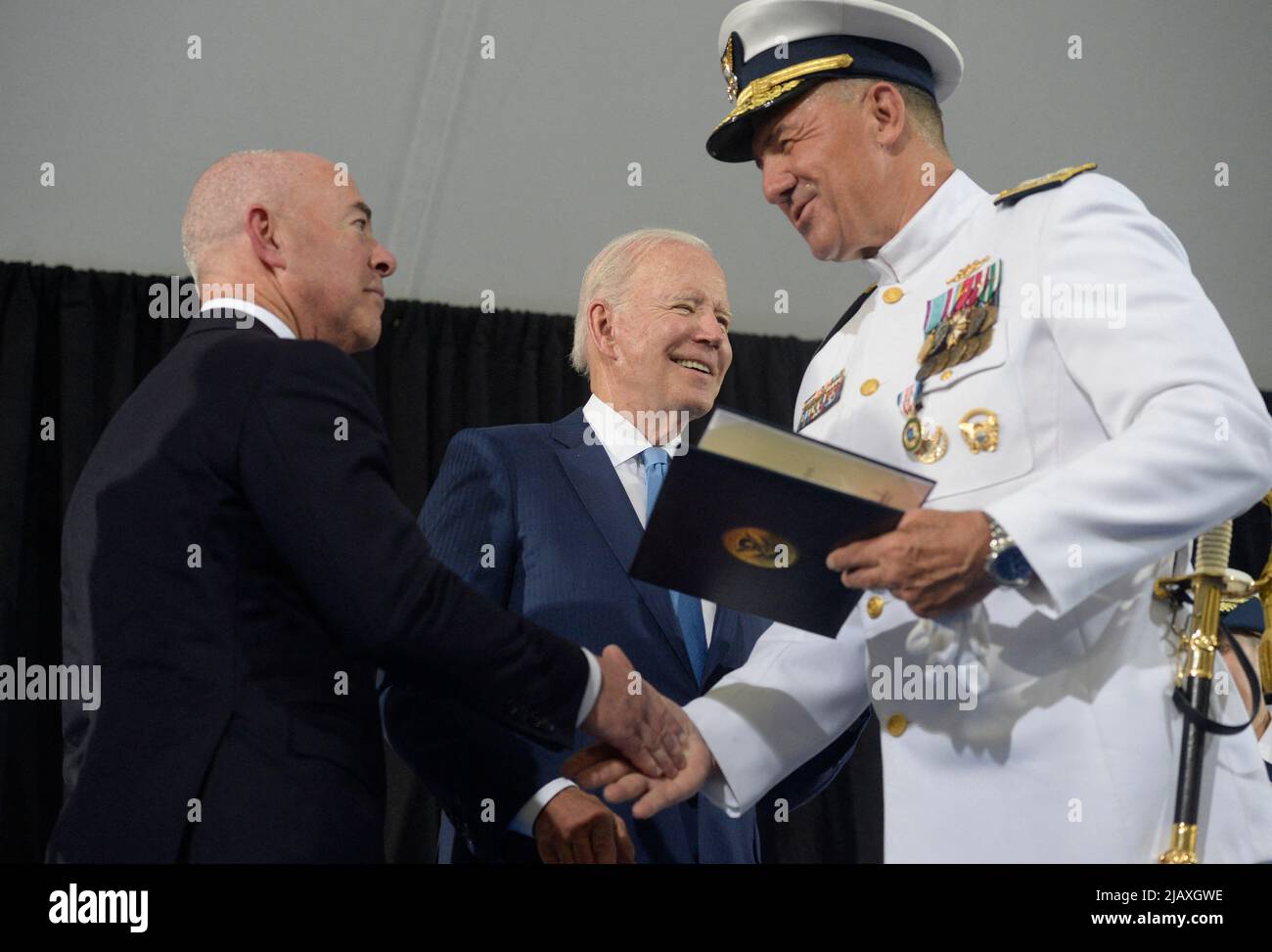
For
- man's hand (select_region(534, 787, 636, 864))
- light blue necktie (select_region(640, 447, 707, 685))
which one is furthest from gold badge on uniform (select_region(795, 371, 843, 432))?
man's hand (select_region(534, 787, 636, 864))

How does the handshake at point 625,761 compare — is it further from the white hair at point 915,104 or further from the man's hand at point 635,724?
the white hair at point 915,104

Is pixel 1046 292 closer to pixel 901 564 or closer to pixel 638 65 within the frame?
pixel 901 564

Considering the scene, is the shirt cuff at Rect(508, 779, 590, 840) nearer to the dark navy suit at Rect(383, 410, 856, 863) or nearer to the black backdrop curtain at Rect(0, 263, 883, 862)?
the dark navy suit at Rect(383, 410, 856, 863)

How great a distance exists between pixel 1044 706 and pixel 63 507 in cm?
350

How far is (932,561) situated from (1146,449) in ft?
0.84

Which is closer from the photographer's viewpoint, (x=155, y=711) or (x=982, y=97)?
(x=155, y=711)

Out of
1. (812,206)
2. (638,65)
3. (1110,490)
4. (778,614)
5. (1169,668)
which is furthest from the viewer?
(638,65)

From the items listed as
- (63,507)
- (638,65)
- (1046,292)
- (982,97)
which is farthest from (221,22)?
(1046,292)

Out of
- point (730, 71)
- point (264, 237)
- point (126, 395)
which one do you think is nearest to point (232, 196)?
point (264, 237)

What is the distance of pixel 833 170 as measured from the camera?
2092mm

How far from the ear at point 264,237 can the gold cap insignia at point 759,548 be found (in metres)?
0.80

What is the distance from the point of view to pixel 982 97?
14.2 feet

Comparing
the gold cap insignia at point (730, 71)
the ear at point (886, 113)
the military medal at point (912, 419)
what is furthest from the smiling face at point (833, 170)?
the military medal at point (912, 419)

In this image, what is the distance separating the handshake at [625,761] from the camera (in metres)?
1.94
